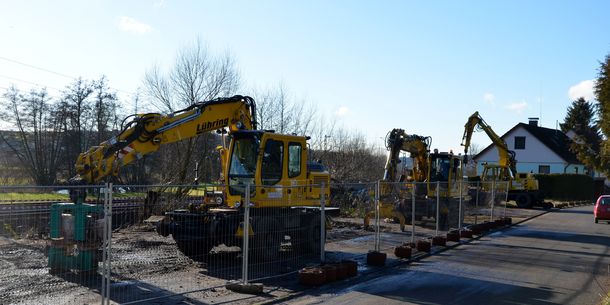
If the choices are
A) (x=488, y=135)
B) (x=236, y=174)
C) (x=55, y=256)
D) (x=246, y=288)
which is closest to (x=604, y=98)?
(x=488, y=135)

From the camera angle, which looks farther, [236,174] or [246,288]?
[236,174]

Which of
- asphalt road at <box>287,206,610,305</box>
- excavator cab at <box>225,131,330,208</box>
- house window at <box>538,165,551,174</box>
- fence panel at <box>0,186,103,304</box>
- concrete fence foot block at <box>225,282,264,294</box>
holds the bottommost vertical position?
asphalt road at <box>287,206,610,305</box>

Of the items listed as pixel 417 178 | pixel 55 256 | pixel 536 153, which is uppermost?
pixel 536 153

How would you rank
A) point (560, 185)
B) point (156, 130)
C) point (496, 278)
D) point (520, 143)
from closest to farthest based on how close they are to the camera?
point (496, 278)
point (156, 130)
point (560, 185)
point (520, 143)

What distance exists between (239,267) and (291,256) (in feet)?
6.31

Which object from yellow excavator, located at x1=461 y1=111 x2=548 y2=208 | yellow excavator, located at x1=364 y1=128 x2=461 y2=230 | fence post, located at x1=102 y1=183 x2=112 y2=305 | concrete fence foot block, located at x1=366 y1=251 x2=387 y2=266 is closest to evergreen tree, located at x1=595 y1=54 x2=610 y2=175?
yellow excavator, located at x1=364 y1=128 x2=461 y2=230

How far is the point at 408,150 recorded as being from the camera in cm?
2455

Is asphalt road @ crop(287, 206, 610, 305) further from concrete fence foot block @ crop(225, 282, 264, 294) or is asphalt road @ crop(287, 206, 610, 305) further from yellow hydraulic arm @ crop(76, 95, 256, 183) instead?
yellow hydraulic arm @ crop(76, 95, 256, 183)

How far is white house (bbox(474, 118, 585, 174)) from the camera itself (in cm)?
6288

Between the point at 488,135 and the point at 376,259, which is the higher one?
the point at 488,135

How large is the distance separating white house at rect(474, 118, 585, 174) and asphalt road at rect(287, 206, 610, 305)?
4750 centimetres

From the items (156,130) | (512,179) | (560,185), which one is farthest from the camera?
(560,185)

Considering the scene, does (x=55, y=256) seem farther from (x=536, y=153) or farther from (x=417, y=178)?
(x=536, y=153)

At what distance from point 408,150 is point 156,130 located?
1407cm
